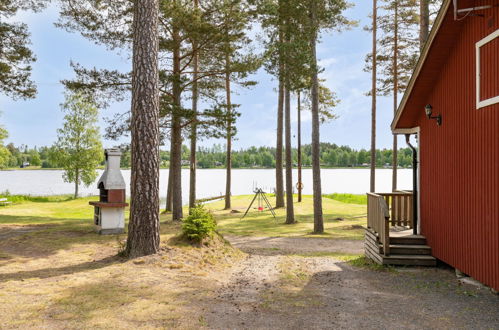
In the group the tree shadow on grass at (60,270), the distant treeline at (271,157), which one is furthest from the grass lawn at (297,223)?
the distant treeline at (271,157)

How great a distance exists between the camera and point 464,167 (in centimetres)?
795

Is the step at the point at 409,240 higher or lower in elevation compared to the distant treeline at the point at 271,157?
lower

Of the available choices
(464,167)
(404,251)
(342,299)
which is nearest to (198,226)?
(342,299)

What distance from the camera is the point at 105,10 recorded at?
16188 mm

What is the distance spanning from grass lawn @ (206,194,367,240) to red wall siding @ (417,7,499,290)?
654 centimetres

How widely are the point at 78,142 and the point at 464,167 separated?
35931 mm

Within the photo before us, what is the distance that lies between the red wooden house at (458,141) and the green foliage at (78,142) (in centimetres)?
3268

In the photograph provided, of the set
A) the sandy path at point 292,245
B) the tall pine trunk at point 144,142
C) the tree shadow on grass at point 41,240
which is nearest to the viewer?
the tall pine trunk at point 144,142

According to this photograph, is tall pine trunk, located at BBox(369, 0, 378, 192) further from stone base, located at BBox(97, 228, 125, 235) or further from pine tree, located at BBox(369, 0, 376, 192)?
stone base, located at BBox(97, 228, 125, 235)

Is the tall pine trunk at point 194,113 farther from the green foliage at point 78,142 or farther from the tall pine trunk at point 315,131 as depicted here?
the green foliage at point 78,142

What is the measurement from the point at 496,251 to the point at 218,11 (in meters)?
13.4

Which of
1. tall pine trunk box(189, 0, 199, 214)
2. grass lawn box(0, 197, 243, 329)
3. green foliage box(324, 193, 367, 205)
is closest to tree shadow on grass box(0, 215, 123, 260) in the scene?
grass lawn box(0, 197, 243, 329)

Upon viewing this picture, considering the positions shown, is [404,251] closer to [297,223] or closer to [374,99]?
[297,223]

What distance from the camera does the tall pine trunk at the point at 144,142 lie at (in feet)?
27.5
